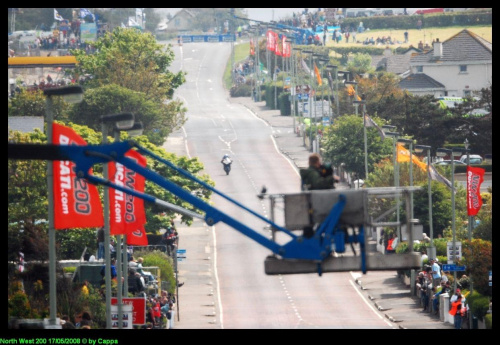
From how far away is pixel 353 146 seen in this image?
112375 mm

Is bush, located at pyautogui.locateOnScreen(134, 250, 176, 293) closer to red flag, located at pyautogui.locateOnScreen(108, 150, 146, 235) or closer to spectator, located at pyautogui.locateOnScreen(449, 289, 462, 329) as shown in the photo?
spectator, located at pyautogui.locateOnScreen(449, 289, 462, 329)

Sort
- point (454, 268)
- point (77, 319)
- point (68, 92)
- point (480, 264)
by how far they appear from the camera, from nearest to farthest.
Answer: point (68, 92), point (77, 319), point (480, 264), point (454, 268)

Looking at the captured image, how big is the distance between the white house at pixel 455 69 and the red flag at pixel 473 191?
9189cm

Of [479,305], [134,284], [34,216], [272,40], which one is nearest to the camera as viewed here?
[134,284]

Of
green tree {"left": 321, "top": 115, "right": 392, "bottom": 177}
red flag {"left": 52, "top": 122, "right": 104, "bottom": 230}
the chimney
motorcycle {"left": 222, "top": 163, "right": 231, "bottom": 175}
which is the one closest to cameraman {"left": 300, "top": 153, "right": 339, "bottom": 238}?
red flag {"left": 52, "top": 122, "right": 104, "bottom": 230}

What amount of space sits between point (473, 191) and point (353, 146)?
37925 mm

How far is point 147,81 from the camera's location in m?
137

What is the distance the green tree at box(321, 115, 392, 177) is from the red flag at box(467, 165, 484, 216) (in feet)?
112

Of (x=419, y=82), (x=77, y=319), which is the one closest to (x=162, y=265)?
(x=77, y=319)

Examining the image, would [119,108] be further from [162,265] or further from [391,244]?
[162,265]

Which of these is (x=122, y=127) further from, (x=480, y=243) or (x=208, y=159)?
(x=208, y=159)

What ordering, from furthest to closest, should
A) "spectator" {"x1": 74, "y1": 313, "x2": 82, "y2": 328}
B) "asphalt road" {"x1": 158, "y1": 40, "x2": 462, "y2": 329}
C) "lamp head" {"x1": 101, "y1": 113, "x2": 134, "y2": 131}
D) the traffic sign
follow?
"asphalt road" {"x1": 158, "y1": 40, "x2": 462, "y2": 329}
the traffic sign
"spectator" {"x1": 74, "y1": 313, "x2": 82, "y2": 328}
"lamp head" {"x1": 101, "y1": 113, "x2": 134, "y2": 131}

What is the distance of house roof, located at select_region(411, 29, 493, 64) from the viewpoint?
166750mm
